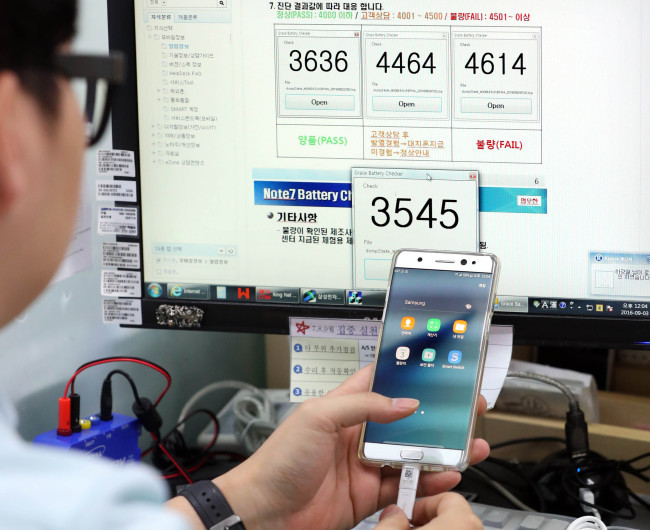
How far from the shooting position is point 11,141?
12.6 inches

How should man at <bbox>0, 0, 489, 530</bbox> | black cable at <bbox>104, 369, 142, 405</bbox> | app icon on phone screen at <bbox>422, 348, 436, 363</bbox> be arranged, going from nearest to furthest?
man at <bbox>0, 0, 489, 530</bbox>
app icon on phone screen at <bbox>422, 348, 436, 363</bbox>
black cable at <bbox>104, 369, 142, 405</bbox>

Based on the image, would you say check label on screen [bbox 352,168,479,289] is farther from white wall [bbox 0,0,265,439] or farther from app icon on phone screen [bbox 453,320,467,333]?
white wall [bbox 0,0,265,439]

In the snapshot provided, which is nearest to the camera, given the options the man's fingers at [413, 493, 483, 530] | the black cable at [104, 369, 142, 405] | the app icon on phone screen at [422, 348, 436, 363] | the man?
the man

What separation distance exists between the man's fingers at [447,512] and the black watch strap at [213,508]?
13cm

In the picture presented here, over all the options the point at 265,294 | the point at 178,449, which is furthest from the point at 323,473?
the point at 178,449


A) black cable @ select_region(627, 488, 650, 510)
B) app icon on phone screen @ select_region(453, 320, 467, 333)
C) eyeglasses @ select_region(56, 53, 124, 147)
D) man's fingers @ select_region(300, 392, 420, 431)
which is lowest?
black cable @ select_region(627, 488, 650, 510)

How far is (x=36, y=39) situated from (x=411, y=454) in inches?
15.0

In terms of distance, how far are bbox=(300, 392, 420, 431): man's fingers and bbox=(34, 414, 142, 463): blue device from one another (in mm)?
219

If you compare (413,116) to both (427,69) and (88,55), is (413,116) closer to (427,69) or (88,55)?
(427,69)

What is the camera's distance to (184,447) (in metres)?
0.81

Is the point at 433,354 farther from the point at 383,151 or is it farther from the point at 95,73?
the point at 95,73

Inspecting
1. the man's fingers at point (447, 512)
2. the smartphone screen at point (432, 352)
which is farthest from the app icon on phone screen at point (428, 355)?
the man's fingers at point (447, 512)

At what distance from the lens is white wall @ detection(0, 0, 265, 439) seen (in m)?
0.69

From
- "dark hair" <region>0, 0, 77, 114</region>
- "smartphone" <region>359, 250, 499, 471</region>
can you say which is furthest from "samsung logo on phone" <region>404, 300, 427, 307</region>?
"dark hair" <region>0, 0, 77, 114</region>
